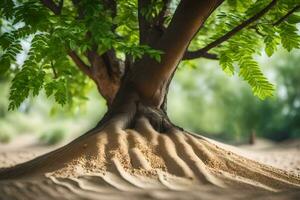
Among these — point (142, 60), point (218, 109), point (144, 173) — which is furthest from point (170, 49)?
point (218, 109)

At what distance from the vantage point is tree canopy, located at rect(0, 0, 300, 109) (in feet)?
14.0

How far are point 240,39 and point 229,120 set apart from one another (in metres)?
16.2

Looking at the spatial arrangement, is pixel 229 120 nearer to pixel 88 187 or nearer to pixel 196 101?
A: pixel 196 101

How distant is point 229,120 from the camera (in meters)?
21.0

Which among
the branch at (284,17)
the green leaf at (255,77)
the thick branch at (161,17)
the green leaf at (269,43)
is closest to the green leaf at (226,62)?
the green leaf at (255,77)

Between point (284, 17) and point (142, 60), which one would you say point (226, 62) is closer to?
point (284, 17)

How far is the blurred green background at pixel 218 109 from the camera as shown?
1880 cm

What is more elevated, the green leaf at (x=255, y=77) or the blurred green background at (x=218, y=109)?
the green leaf at (x=255, y=77)

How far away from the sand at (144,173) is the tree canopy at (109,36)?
2.40ft

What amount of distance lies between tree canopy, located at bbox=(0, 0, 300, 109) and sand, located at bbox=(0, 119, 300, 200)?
28.8 inches

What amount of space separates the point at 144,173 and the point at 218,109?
1981 centimetres

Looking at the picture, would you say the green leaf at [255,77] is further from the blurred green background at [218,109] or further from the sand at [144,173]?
the blurred green background at [218,109]

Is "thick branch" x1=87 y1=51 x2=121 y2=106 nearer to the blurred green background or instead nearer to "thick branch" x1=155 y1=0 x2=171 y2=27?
"thick branch" x1=155 y1=0 x2=171 y2=27

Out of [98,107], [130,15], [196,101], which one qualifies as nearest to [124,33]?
[130,15]
